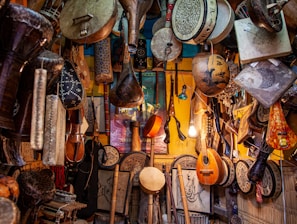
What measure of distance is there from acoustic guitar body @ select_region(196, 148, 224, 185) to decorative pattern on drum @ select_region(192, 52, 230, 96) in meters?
1.50

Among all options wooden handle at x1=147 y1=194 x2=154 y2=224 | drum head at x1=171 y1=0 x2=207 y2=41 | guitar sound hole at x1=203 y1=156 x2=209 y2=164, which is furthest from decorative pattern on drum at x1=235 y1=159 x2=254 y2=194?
drum head at x1=171 y1=0 x2=207 y2=41

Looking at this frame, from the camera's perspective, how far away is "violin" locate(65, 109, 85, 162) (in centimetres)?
281

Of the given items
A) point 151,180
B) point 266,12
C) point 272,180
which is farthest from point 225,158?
point 266,12

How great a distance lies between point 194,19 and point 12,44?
167 cm

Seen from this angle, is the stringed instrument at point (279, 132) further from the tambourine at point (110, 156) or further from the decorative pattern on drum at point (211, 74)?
the tambourine at point (110, 156)

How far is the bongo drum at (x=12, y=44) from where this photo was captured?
1.33 metres

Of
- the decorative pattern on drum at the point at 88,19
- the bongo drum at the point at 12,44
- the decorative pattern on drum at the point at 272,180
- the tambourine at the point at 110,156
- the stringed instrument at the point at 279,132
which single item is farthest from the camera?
the tambourine at the point at 110,156

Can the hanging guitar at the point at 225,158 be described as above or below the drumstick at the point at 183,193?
above

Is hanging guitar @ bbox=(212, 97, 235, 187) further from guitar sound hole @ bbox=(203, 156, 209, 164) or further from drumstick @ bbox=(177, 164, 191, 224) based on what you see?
drumstick @ bbox=(177, 164, 191, 224)

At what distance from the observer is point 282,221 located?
2.78m

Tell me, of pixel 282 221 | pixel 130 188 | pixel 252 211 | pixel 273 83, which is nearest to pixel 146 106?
pixel 130 188

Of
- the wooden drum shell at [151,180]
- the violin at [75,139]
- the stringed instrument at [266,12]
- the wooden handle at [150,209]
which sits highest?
the stringed instrument at [266,12]

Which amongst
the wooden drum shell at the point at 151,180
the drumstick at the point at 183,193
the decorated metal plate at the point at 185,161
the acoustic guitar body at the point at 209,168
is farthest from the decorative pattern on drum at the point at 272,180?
the decorated metal plate at the point at 185,161

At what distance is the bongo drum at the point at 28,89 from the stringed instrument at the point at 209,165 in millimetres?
2763
